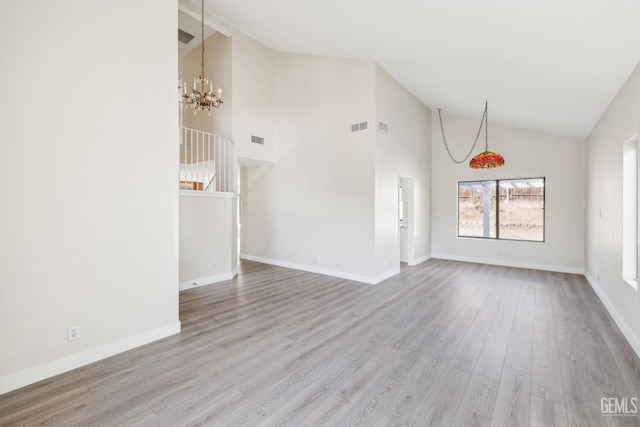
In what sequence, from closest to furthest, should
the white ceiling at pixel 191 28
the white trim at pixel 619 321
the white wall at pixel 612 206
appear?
the white trim at pixel 619 321 → the white wall at pixel 612 206 → the white ceiling at pixel 191 28

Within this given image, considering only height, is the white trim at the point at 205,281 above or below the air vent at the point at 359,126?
below

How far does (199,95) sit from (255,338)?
4297 millimetres

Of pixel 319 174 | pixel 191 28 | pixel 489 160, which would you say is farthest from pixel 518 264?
pixel 191 28

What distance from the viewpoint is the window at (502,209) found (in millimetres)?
6762

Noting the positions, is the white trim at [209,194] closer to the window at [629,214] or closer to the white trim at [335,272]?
the white trim at [335,272]

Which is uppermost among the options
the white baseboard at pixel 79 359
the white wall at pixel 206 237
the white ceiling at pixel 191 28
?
the white ceiling at pixel 191 28

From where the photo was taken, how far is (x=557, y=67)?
3238mm

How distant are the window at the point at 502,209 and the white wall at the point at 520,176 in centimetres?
15

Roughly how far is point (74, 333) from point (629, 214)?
19.9ft

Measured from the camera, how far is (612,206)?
Result: 3840 millimetres

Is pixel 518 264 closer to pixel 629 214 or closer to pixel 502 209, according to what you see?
pixel 502 209

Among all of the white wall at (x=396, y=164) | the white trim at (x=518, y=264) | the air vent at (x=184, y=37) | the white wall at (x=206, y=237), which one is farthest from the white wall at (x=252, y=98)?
the white trim at (x=518, y=264)

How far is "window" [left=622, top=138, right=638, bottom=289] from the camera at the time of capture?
131 inches

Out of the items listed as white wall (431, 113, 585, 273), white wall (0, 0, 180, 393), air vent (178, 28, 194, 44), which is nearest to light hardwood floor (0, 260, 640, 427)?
white wall (0, 0, 180, 393)
